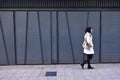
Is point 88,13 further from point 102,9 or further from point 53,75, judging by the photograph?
point 53,75

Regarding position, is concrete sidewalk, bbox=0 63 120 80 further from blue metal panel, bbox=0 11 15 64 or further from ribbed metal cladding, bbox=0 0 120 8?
ribbed metal cladding, bbox=0 0 120 8

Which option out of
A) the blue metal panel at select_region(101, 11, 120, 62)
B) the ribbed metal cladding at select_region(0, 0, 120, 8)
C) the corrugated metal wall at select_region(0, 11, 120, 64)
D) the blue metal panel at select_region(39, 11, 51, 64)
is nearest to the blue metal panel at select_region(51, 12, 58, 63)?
the corrugated metal wall at select_region(0, 11, 120, 64)

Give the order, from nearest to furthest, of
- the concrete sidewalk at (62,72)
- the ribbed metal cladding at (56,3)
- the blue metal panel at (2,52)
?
the concrete sidewalk at (62,72), the ribbed metal cladding at (56,3), the blue metal panel at (2,52)

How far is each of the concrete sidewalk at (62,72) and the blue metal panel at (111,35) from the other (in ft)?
1.88

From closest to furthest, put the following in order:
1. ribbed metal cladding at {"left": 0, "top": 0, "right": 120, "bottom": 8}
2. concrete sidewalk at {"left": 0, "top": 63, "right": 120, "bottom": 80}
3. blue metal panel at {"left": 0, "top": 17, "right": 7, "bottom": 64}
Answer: concrete sidewalk at {"left": 0, "top": 63, "right": 120, "bottom": 80} → ribbed metal cladding at {"left": 0, "top": 0, "right": 120, "bottom": 8} → blue metal panel at {"left": 0, "top": 17, "right": 7, "bottom": 64}

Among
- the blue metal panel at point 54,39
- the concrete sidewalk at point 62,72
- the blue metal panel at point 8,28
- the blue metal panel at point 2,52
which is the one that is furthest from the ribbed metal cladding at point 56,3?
the concrete sidewalk at point 62,72

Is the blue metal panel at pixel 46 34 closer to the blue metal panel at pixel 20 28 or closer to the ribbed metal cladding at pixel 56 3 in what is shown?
the ribbed metal cladding at pixel 56 3

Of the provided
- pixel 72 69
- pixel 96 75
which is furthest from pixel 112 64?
pixel 96 75

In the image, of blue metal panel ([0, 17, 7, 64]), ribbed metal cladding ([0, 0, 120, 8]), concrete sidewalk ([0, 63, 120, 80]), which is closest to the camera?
concrete sidewalk ([0, 63, 120, 80])

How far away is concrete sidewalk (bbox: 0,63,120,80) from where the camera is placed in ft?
45.2

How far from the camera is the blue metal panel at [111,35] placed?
17891mm

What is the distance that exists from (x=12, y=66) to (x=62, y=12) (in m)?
3.49

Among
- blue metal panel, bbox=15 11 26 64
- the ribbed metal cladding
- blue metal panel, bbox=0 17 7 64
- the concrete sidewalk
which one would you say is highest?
the ribbed metal cladding

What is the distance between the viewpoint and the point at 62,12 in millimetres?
17828
